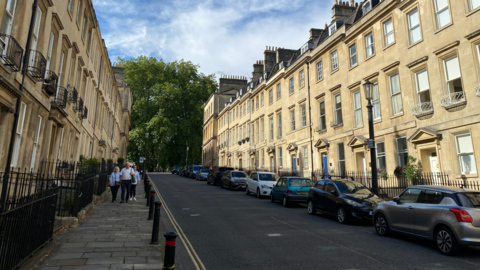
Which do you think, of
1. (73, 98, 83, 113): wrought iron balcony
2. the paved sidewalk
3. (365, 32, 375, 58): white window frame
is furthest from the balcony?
(365, 32, 375, 58): white window frame

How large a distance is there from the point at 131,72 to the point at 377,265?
50868 mm

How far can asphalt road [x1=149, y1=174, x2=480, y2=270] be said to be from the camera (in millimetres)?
5664

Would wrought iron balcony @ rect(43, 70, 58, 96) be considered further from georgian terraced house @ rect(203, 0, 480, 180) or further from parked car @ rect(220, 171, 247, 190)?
georgian terraced house @ rect(203, 0, 480, 180)

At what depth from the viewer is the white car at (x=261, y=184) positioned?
17.8 metres

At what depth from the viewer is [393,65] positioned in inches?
665

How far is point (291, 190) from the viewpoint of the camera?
14633 mm

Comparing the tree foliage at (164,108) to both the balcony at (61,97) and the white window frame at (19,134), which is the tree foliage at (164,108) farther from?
the white window frame at (19,134)

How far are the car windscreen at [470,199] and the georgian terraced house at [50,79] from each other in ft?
37.0

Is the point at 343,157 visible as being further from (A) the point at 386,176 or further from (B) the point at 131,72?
(B) the point at 131,72

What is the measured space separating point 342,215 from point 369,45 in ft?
44.0

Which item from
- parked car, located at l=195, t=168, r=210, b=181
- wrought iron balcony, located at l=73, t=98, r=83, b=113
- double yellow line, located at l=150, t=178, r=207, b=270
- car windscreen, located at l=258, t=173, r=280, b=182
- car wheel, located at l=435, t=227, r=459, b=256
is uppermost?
wrought iron balcony, located at l=73, t=98, r=83, b=113

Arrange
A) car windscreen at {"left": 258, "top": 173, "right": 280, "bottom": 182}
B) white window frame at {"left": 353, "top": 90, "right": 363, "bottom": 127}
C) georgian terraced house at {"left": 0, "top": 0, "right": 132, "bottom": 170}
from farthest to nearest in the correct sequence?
white window frame at {"left": 353, "top": 90, "right": 363, "bottom": 127} < car windscreen at {"left": 258, "top": 173, "right": 280, "bottom": 182} < georgian terraced house at {"left": 0, "top": 0, "right": 132, "bottom": 170}

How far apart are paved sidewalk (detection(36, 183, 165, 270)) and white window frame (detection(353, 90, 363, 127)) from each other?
14995mm

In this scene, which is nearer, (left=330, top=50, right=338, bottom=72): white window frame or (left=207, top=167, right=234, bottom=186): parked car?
(left=330, top=50, right=338, bottom=72): white window frame
